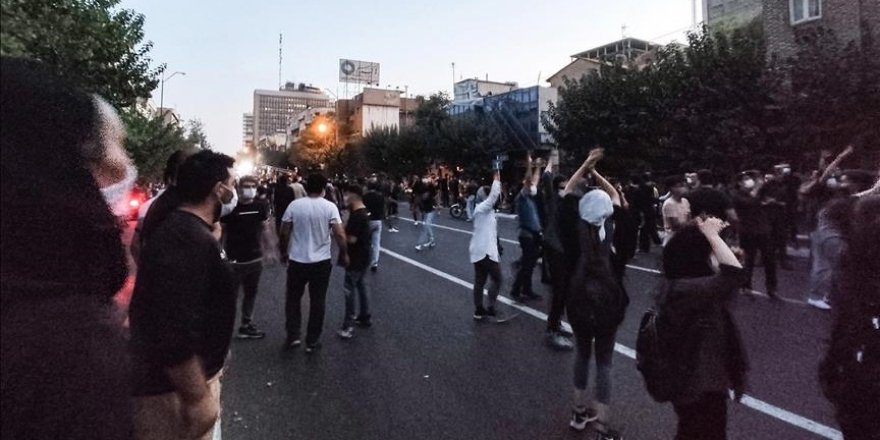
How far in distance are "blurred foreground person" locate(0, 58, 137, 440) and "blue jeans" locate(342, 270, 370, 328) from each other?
562 cm

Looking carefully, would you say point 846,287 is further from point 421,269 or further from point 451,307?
point 421,269

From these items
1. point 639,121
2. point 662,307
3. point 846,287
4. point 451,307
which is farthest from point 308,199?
point 639,121

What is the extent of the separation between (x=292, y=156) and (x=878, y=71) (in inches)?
2705

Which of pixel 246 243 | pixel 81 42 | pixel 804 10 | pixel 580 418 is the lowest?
pixel 580 418

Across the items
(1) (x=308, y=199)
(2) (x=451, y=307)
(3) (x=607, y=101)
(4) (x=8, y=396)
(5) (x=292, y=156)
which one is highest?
(5) (x=292, y=156)

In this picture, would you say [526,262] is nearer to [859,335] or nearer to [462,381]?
[462,381]

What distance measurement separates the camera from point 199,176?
2516 millimetres

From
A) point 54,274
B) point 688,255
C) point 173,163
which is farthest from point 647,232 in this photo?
point 54,274

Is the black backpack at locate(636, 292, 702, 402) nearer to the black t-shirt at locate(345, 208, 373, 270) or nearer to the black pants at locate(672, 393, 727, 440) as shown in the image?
the black pants at locate(672, 393, 727, 440)

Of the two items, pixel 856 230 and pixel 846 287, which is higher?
pixel 856 230

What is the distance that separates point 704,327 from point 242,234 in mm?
5055

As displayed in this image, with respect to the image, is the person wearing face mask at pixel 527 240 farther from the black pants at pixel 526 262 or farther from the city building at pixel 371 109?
the city building at pixel 371 109

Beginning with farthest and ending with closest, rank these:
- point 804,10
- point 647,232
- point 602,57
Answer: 1. point 602,57
2. point 804,10
3. point 647,232

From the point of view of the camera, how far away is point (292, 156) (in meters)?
75.9
